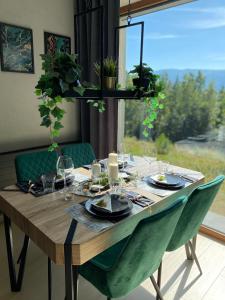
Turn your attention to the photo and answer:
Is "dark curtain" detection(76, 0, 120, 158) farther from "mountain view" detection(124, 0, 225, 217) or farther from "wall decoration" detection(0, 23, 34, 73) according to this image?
"wall decoration" detection(0, 23, 34, 73)

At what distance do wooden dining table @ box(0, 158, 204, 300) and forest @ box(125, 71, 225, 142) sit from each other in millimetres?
1074

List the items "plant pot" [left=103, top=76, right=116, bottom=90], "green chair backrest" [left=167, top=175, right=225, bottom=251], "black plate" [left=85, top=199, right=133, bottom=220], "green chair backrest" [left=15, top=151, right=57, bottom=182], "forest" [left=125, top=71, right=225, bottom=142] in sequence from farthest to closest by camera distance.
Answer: "forest" [left=125, top=71, right=225, bottom=142] → "green chair backrest" [left=15, top=151, right=57, bottom=182] → "plant pot" [left=103, top=76, right=116, bottom=90] → "green chair backrest" [left=167, top=175, right=225, bottom=251] → "black plate" [left=85, top=199, right=133, bottom=220]

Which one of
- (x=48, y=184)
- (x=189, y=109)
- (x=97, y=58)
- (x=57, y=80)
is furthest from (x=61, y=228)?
(x=97, y=58)

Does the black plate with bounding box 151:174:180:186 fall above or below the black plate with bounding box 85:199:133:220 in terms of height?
above

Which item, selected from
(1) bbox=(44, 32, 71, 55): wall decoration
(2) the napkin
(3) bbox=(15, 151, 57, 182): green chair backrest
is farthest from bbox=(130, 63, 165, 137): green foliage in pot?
(1) bbox=(44, 32, 71, 55): wall decoration

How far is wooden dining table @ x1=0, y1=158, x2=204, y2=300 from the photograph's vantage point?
3.76ft

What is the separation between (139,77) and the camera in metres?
1.72

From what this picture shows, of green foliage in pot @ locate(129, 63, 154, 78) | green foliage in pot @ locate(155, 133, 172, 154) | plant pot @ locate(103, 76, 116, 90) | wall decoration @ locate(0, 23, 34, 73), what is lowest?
green foliage in pot @ locate(155, 133, 172, 154)

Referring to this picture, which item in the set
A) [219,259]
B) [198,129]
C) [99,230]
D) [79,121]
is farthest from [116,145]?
[99,230]

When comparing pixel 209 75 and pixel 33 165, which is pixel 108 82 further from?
pixel 209 75

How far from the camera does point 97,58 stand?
9.70ft

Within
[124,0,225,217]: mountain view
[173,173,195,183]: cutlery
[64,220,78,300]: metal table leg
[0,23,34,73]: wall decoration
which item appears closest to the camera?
[64,220,78,300]: metal table leg

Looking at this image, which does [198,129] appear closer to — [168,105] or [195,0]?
[168,105]

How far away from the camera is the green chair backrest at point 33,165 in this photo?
6.70 feet
